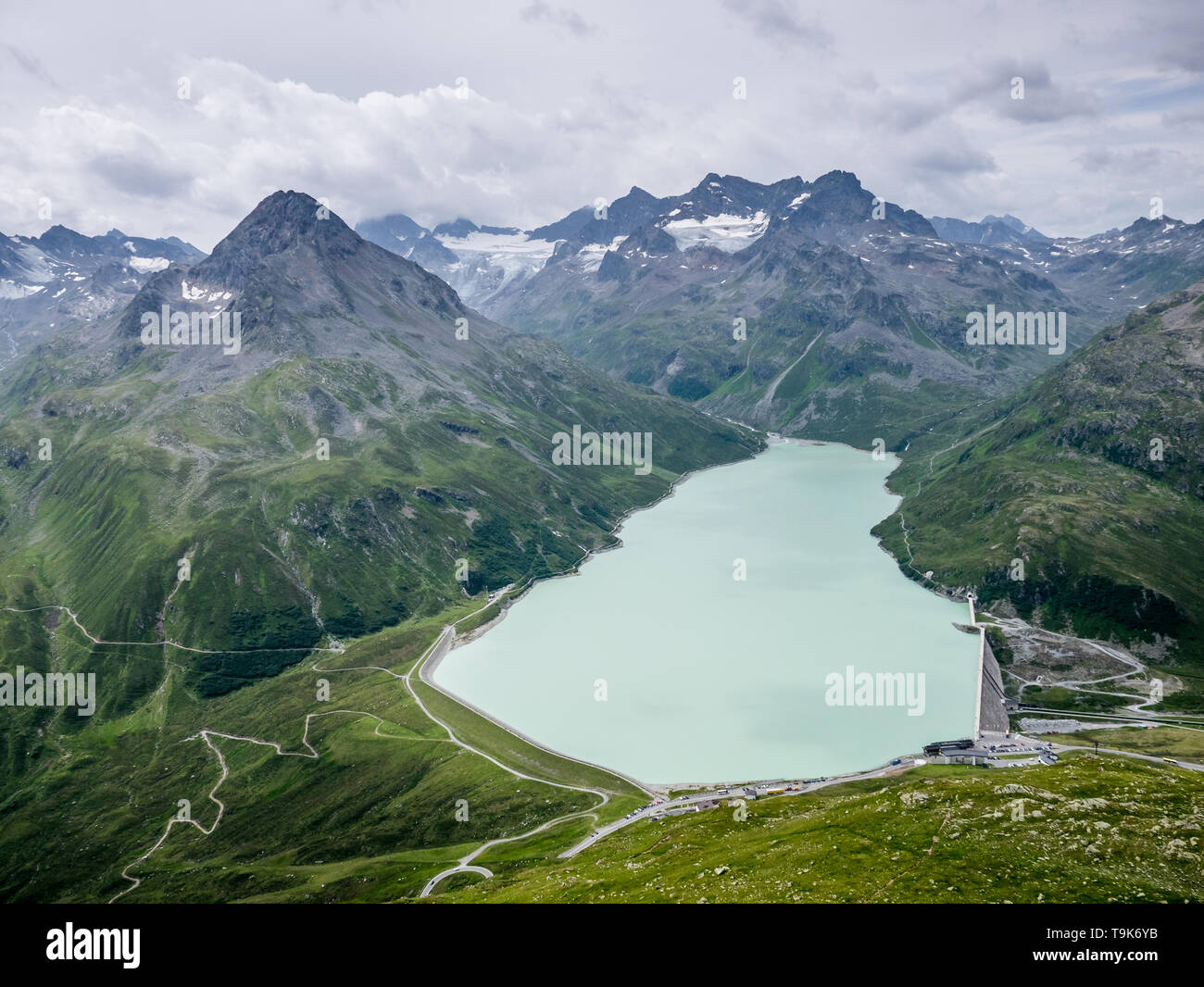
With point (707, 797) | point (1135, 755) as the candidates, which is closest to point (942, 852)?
point (707, 797)

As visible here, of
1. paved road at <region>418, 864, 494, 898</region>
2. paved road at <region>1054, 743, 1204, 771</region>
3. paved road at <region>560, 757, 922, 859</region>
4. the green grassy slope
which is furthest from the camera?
paved road at <region>1054, 743, 1204, 771</region>

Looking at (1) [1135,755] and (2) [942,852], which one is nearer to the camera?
(2) [942,852]

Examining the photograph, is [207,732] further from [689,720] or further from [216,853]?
[689,720]

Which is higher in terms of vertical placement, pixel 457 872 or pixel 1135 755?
pixel 1135 755

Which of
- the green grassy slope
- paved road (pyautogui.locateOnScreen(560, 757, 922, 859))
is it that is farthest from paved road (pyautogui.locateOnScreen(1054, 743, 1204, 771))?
the green grassy slope

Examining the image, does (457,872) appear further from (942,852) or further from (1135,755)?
(1135,755)

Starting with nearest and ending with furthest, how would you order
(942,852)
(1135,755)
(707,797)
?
(942,852)
(707,797)
(1135,755)

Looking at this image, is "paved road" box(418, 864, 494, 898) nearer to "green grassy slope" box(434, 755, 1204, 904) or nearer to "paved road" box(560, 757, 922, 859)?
"green grassy slope" box(434, 755, 1204, 904)

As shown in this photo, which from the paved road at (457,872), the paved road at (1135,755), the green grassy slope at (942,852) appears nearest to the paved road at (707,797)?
the paved road at (457,872)
